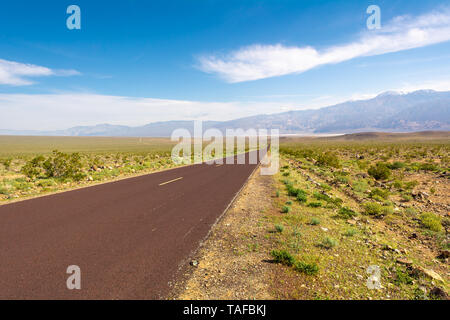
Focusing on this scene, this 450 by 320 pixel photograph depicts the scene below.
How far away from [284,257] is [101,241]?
13.7 feet

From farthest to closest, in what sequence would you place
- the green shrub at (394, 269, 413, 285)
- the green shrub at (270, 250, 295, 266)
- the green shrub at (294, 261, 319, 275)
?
the green shrub at (270, 250, 295, 266) → the green shrub at (294, 261, 319, 275) → the green shrub at (394, 269, 413, 285)

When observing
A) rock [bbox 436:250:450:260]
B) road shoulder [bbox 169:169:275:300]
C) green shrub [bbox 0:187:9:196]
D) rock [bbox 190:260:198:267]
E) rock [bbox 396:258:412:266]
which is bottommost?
rock [bbox 436:250:450:260]

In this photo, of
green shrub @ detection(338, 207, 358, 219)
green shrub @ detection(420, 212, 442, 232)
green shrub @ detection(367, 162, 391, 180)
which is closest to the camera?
green shrub @ detection(420, 212, 442, 232)

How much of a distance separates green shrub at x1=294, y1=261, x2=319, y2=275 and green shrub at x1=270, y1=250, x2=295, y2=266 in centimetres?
13

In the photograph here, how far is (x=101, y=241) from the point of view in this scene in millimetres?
5219

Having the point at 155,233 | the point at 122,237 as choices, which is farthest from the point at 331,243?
the point at 122,237

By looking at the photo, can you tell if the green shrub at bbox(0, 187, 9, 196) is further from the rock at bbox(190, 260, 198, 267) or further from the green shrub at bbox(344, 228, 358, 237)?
the green shrub at bbox(344, 228, 358, 237)

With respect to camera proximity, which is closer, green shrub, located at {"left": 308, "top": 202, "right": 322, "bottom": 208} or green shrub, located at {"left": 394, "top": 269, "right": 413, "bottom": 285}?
green shrub, located at {"left": 394, "top": 269, "right": 413, "bottom": 285}

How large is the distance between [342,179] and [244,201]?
9064mm

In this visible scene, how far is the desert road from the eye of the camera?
357cm

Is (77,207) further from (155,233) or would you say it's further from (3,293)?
(3,293)

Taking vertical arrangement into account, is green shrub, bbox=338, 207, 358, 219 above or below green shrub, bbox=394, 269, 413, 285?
above

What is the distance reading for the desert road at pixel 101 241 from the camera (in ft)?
11.7

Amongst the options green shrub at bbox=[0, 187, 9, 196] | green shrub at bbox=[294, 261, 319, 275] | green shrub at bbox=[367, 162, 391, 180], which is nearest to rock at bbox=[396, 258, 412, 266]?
green shrub at bbox=[294, 261, 319, 275]
